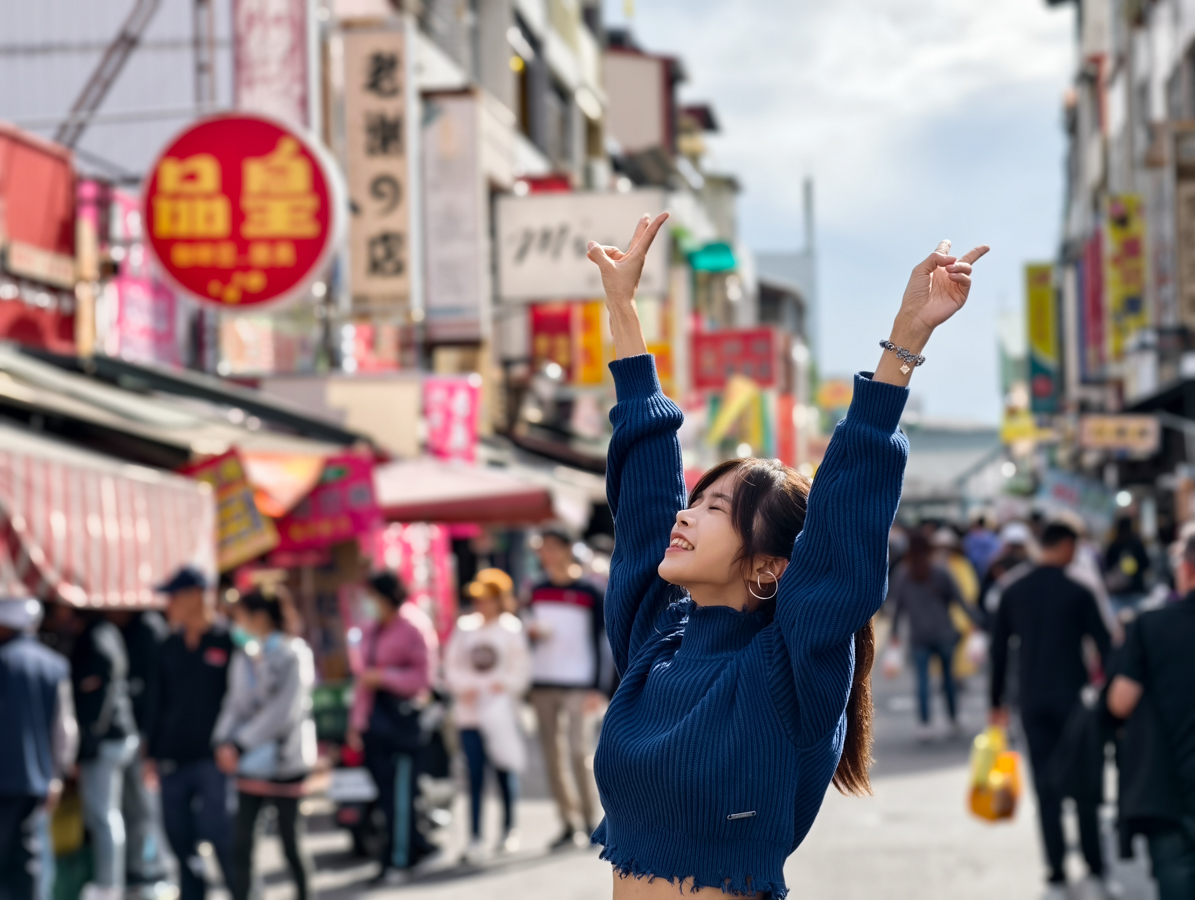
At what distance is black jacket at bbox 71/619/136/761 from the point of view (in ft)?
29.5

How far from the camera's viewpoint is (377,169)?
18.2 m

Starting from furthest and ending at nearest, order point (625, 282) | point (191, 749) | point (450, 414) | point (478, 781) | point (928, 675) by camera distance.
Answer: point (450, 414) < point (928, 675) < point (478, 781) < point (191, 749) < point (625, 282)

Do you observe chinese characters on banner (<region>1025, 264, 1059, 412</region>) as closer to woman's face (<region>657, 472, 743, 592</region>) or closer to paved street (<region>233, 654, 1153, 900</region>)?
paved street (<region>233, 654, 1153, 900</region>)

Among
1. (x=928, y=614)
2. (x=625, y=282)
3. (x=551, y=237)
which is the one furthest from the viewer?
(x=551, y=237)

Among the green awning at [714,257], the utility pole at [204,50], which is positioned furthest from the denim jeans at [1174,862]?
the green awning at [714,257]

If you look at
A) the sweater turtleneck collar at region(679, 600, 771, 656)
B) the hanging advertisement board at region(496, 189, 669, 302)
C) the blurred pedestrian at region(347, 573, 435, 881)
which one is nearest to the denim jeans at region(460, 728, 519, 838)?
the blurred pedestrian at region(347, 573, 435, 881)

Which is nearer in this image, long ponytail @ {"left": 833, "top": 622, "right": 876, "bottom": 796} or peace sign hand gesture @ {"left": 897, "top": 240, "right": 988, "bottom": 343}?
peace sign hand gesture @ {"left": 897, "top": 240, "right": 988, "bottom": 343}

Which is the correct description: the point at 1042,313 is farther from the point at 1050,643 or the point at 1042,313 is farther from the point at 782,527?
the point at 782,527

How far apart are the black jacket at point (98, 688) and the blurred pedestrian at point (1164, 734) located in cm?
518


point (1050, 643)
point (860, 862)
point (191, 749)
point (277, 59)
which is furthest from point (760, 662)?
point (277, 59)

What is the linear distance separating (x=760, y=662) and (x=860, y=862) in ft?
23.8

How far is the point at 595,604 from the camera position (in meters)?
11.1

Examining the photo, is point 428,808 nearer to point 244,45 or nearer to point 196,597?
point 196,597

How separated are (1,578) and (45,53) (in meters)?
9.87
